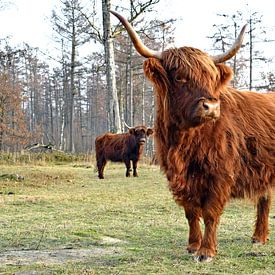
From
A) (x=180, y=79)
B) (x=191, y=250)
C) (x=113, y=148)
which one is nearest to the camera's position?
(x=180, y=79)

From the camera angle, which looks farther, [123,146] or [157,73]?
[123,146]

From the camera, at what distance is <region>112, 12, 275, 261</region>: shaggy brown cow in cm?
421

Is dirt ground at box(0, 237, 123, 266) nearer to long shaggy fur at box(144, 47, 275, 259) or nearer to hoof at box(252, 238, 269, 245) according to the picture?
long shaggy fur at box(144, 47, 275, 259)

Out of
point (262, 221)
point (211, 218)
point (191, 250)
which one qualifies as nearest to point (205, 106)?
point (211, 218)

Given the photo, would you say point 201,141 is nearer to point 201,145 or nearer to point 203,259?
point 201,145

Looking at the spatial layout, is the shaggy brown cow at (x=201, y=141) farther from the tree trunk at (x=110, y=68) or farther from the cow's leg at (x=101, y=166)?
the tree trunk at (x=110, y=68)

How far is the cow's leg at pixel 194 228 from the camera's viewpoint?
4523 mm

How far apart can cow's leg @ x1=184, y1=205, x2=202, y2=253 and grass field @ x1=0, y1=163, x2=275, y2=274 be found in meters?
0.10

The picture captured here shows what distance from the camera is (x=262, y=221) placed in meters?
5.14

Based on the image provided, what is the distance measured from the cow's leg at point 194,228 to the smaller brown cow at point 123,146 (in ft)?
36.2

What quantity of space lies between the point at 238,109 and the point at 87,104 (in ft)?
161

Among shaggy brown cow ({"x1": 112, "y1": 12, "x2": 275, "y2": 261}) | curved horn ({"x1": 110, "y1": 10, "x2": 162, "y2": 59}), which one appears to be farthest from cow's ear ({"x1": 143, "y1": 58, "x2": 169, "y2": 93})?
curved horn ({"x1": 110, "y1": 10, "x2": 162, "y2": 59})

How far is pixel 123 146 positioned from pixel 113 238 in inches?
439

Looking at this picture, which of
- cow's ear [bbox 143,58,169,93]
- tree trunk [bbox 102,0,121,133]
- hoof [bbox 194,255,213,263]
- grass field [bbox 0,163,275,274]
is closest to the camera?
grass field [bbox 0,163,275,274]
